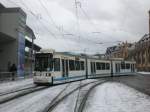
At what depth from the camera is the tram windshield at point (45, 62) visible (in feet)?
92.8

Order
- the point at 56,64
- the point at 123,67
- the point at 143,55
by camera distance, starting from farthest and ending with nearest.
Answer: the point at 143,55 → the point at 123,67 → the point at 56,64

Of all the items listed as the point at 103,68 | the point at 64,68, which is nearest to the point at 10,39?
the point at 103,68

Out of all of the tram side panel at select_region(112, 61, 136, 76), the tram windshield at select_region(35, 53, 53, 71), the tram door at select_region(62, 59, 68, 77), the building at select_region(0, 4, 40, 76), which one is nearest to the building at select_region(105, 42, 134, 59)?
the tram side panel at select_region(112, 61, 136, 76)

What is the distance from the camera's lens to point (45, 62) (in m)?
28.5

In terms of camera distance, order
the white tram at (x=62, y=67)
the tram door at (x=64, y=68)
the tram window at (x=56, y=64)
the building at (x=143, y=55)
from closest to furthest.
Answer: the white tram at (x=62, y=67)
the tram window at (x=56, y=64)
the tram door at (x=64, y=68)
the building at (x=143, y=55)

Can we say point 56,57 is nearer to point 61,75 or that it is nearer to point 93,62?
point 61,75

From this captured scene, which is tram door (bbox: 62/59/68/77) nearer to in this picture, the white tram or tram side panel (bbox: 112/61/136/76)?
the white tram

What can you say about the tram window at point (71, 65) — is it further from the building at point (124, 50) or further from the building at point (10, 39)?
the building at point (124, 50)

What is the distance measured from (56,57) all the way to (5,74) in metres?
8.67

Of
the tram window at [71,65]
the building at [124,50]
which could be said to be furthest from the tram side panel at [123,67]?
the tram window at [71,65]

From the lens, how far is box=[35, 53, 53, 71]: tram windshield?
2828cm

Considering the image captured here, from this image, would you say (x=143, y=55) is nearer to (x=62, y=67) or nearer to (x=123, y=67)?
(x=123, y=67)

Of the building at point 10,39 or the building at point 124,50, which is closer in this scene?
the building at point 10,39

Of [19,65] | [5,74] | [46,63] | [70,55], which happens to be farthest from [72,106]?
[19,65]
